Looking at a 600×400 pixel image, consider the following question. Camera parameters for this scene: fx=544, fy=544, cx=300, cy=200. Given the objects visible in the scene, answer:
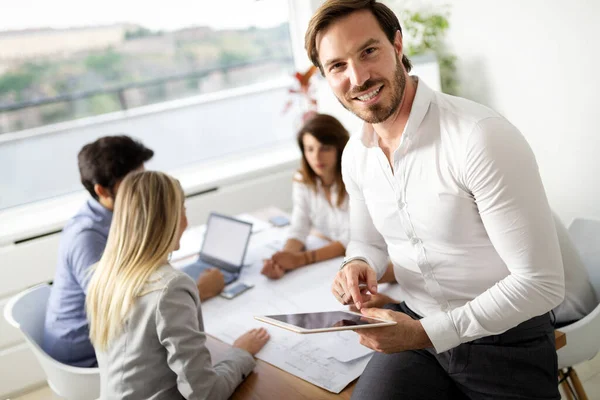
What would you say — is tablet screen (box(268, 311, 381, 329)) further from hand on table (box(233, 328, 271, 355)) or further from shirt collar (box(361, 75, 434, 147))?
shirt collar (box(361, 75, 434, 147))

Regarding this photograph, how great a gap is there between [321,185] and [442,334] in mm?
1526

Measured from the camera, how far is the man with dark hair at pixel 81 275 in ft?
6.47

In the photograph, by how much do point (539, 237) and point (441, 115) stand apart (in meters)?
0.39

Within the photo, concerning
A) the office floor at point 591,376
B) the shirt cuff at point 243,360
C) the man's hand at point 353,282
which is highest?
the man's hand at point 353,282

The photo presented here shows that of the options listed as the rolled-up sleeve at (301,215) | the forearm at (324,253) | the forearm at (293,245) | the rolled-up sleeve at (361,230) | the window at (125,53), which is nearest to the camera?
the rolled-up sleeve at (361,230)

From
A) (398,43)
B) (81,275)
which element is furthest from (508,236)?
(81,275)

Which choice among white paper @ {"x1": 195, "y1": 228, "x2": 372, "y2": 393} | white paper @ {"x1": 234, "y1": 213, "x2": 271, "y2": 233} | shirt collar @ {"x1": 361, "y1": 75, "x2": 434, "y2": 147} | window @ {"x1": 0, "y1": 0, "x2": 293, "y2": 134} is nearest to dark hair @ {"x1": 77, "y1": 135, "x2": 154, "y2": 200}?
white paper @ {"x1": 195, "y1": 228, "x2": 372, "y2": 393}

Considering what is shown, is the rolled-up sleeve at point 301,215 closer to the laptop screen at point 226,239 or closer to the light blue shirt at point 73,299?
the laptop screen at point 226,239

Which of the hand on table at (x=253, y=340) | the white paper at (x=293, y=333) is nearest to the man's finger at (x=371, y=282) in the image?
the white paper at (x=293, y=333)

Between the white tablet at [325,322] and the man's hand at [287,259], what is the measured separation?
30.5 inches

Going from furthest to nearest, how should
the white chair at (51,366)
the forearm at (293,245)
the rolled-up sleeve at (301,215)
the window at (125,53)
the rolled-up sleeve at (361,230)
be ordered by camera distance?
1. the window at (125,53)
2. the rolled-up sleeve at (301,215)
3. the forearm at (293,245)
4. the white chair at (51,366)
5. the rolled-up sleeve at (361,230)

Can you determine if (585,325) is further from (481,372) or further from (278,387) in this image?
(278,387)

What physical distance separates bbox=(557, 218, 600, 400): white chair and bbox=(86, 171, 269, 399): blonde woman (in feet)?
2.91

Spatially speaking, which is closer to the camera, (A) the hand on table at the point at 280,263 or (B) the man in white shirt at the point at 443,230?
(B) the man in white shirt at the point at 443,230
